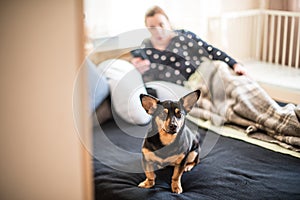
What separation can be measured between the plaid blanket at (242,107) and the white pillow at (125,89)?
0.91ft

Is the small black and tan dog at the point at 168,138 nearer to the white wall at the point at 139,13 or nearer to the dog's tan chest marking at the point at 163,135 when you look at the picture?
the dog's tan chest marking at the point at 163,135

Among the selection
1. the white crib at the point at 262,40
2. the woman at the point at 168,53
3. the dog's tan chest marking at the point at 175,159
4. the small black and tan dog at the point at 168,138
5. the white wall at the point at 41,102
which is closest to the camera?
the white wall at the point at 41,102

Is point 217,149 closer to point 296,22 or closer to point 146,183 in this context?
point 146,183

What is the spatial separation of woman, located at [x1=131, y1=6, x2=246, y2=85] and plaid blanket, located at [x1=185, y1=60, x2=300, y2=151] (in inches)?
2.8

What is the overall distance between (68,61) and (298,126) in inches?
45.6

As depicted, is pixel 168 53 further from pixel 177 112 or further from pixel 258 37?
pixel 258 37

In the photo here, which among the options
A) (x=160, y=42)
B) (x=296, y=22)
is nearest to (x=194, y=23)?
(x=296, y=22)

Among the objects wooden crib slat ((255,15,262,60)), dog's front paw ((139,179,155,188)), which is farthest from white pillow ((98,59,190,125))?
wooden crib slat ((255,15,262,60))

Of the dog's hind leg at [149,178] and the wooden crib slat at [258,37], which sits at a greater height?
the wooden crib slat at [258,37]

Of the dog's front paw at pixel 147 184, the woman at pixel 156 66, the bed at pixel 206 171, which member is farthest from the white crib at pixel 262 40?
the dog's front paw at pixel 147 184

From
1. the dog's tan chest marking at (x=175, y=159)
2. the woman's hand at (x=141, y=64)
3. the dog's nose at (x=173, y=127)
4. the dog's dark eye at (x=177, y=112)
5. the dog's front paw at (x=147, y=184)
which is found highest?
the woman's hand at (x=141, y=64)

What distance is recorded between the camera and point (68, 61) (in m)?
1.07

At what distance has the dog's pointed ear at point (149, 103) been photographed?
1416mm

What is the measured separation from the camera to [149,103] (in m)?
1.42
